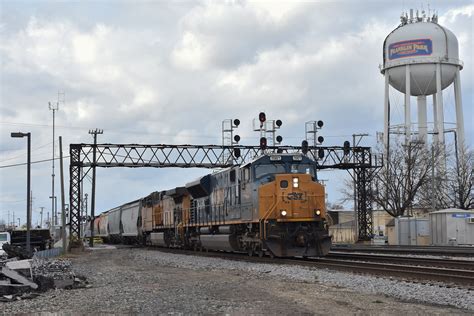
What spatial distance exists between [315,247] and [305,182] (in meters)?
2.37

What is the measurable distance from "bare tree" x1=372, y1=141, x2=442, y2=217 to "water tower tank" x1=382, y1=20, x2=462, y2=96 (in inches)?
272

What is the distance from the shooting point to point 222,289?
1388cm

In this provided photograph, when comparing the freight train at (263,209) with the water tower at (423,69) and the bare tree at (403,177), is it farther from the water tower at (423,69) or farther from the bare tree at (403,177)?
the water tower at (423,69)

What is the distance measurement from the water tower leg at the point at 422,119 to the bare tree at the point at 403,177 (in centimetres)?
274

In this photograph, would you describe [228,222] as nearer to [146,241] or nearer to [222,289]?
[222,289]

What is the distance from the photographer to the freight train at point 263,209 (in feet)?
72.6

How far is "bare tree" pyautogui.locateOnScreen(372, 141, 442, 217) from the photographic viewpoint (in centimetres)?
6044

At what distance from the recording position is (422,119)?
6725cm

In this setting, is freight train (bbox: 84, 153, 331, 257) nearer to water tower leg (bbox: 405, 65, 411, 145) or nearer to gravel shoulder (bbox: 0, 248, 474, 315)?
gravel shoulder (bbox: 0, 248, 474, 315)

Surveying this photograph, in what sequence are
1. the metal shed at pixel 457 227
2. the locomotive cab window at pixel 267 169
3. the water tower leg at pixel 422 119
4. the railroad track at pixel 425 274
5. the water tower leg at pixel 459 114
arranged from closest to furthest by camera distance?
the railroad track at pixel 425 274, the locomotive cab window at pixel 267 169, the metal shed at pixel 457 227, the water tower leg at pixel 459 114, the water tower leg at pixel 422 119

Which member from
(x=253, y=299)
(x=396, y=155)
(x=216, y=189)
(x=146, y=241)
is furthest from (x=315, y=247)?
(x=396, y=155)

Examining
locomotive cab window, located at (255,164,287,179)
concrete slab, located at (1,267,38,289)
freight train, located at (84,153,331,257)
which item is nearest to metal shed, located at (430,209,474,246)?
freight train, located at (84,153,331,257)

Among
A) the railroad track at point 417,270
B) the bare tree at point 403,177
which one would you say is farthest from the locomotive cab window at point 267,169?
the bare tree at point 403,177

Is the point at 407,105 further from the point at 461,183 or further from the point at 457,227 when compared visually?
the point at 457,227
